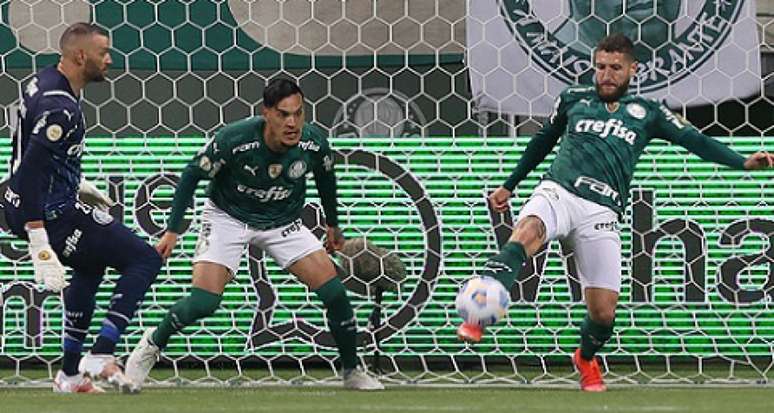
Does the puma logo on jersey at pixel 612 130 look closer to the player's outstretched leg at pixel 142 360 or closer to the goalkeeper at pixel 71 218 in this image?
the goalkeeper at pixel 71 218

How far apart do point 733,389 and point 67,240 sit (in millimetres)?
3478

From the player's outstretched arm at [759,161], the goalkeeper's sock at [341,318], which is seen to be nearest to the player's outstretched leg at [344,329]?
the goalkeeper's sock at [341,318]

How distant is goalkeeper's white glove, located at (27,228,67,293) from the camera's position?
8.25 meters

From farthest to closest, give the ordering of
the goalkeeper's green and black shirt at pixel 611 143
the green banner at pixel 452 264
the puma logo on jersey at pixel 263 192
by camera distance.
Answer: the green banner at pixel 452 264 < the puma logo on jersey at pixel 263 192 < the goalkeeper's green and black shirt at pixel 611 143

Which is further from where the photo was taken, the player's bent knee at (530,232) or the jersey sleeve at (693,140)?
the jersey sleeve at (693,140)

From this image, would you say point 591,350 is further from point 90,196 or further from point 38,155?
point 38,155

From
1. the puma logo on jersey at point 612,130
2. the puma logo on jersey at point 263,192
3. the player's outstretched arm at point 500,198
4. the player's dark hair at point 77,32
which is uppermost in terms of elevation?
the player's dark hair at point 77,32

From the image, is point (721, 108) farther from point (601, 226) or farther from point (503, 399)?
point (503, 399)

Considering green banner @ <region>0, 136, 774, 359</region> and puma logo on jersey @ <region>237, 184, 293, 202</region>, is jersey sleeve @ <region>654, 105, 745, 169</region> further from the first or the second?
puma logo on jersey @ <region>237, 184, 293, 202</region>

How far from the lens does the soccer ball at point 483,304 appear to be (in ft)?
26.1

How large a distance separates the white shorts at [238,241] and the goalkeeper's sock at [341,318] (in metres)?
0.22

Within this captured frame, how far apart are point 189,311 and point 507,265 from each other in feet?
5.49

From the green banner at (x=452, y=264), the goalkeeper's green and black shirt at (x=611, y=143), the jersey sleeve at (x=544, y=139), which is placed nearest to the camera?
the goalkeeper's green and black shirt at (x=611, y=143)

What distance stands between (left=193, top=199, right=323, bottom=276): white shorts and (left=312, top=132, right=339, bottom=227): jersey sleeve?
17cm
